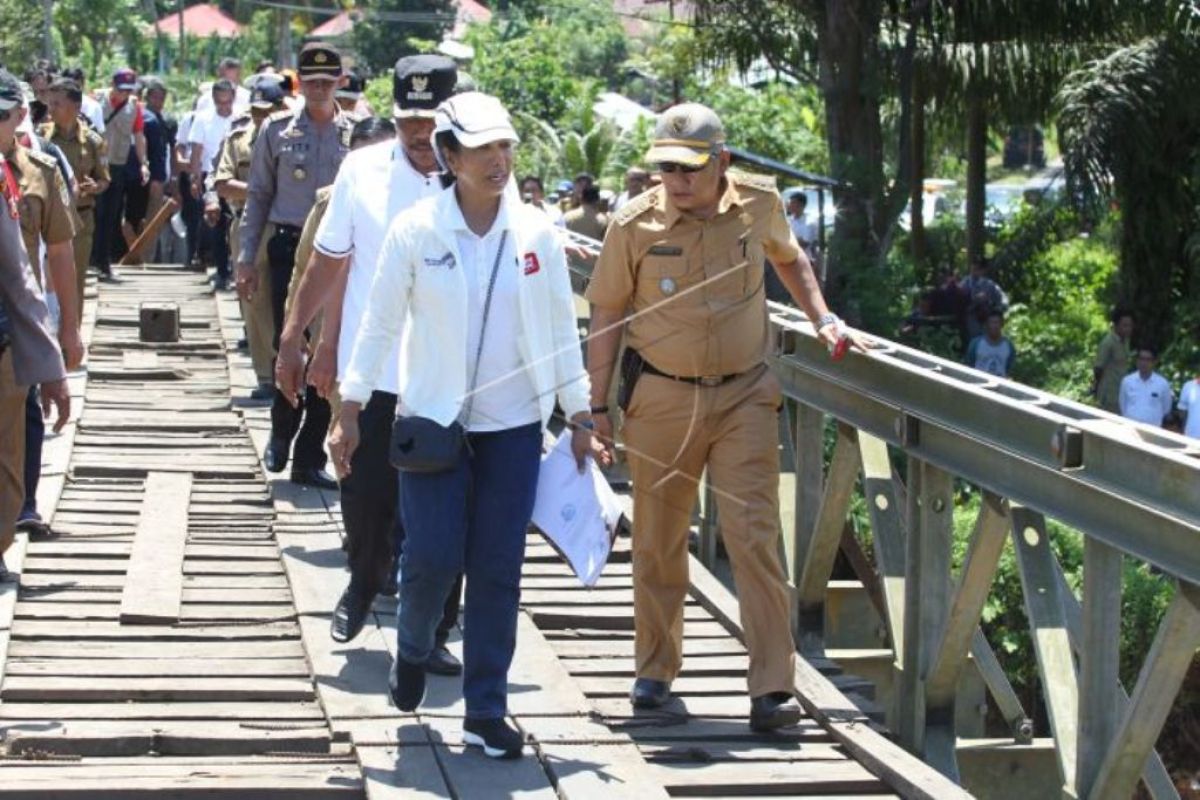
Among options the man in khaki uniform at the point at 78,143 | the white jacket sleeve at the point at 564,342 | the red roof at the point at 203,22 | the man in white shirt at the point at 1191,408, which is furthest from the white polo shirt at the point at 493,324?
the red roof at the point at 203,22

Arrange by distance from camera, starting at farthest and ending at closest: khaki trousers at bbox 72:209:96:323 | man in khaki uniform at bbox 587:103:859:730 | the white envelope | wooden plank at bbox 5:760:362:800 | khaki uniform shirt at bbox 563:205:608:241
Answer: khaki uniform shirt at bbox 563:205:608:241 → khaki trousers at bbox 72:209:96:323 → man in khaki uniform at bbox 587:103:859:730 → the white envelope → wooden plank at bbox 5:760:362:800

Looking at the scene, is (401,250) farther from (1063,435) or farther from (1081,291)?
(1081,291)

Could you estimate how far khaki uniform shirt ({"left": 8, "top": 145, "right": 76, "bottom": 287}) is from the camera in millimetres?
9070

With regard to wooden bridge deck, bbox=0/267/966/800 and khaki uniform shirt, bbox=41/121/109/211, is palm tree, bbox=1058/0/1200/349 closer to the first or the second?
khaki uniform shirt, bbox=41/121/109/211

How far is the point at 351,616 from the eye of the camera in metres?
7.55

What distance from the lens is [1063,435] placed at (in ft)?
19.5

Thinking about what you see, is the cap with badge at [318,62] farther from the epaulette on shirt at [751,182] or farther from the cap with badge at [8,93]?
the epaulette on shirt at [751,182]

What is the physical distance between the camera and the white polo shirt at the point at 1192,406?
20.8 metres

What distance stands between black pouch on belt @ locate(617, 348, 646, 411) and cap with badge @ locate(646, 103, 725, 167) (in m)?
0.65

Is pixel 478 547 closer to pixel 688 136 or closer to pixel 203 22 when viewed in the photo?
pixel 688 136

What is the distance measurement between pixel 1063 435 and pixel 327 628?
298cm

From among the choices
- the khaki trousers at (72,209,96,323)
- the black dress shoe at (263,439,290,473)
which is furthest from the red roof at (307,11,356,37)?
the black dress shoe at (263,439,290,473)

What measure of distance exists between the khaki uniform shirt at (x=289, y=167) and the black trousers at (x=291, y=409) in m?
0.10

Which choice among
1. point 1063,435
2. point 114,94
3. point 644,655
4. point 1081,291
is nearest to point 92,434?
point 644,655
